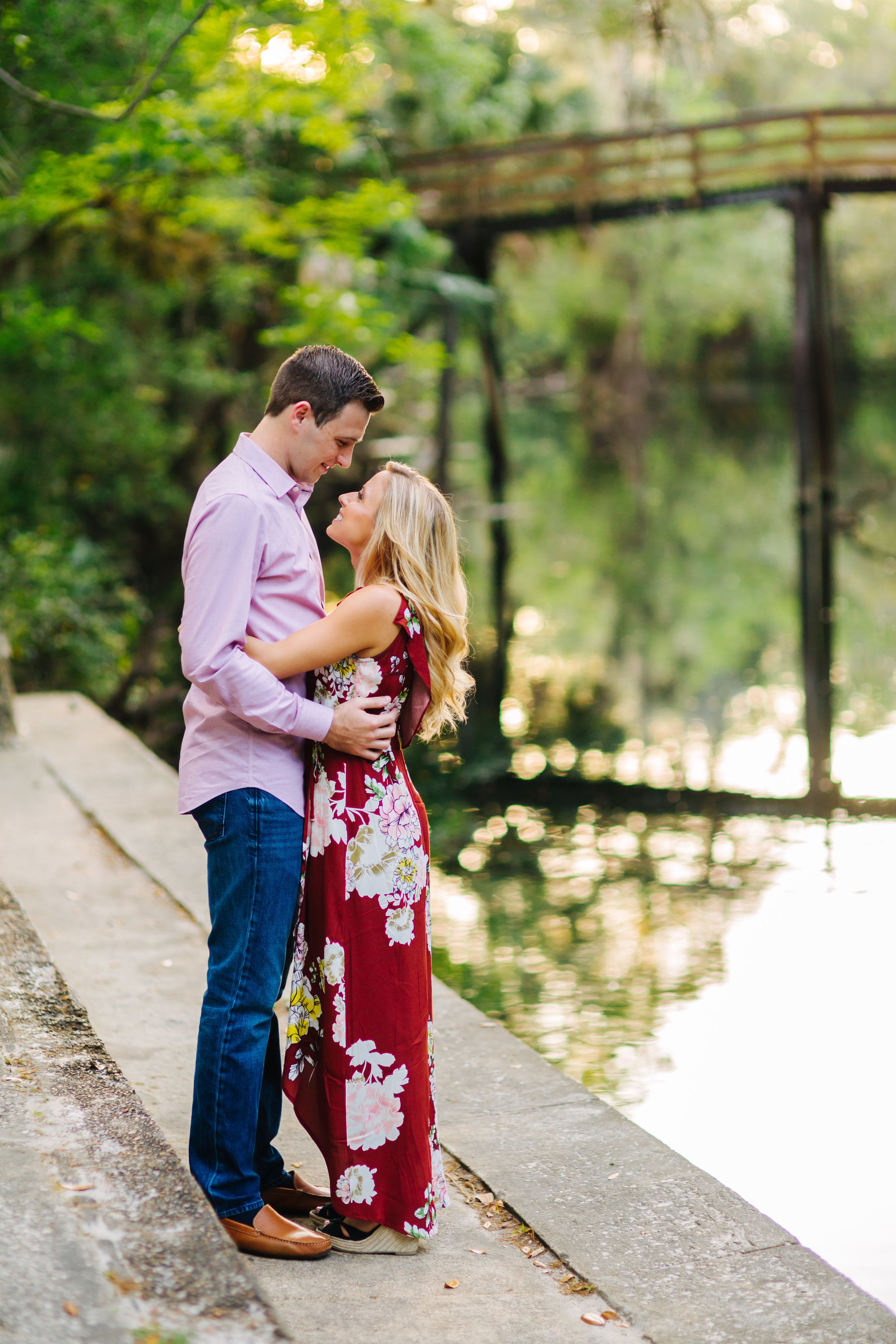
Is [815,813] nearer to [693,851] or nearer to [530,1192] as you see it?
[693,851]

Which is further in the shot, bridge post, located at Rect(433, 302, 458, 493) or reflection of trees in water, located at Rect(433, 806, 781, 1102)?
bridge post, located at Rect(433, 302, 458, 493)

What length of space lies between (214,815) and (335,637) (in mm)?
460


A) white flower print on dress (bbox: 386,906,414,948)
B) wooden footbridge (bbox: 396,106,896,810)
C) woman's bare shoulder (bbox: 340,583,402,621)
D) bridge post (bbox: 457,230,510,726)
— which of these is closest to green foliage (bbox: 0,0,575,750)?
wooden footbridge (bbox: 396,106,896,810)

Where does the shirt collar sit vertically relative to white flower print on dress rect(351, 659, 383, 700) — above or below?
above

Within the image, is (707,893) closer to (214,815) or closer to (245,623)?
(214,815)

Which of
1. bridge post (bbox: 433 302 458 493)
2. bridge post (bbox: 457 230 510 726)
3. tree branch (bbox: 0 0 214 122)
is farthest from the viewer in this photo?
bridge post (bbox: 433 302 458 493)

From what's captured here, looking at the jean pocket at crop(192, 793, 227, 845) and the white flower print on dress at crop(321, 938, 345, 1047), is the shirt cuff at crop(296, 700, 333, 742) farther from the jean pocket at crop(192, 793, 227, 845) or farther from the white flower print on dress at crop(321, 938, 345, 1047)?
the white flower print on dress at crop(321, 938, 345, 1047)

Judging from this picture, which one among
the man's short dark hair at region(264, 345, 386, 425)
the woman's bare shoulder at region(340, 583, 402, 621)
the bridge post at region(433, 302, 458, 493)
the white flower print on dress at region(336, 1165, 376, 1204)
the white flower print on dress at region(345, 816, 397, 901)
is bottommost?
the white flower print on dress at region(336, 1165, 376, 1204)

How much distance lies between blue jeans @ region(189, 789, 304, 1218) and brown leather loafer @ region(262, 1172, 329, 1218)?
0.77 ft

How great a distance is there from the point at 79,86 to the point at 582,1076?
7.60 meters

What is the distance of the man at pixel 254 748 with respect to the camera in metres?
2.91

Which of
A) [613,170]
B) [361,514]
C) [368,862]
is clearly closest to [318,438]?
[361,514]

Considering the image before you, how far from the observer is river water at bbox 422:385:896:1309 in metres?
4.31

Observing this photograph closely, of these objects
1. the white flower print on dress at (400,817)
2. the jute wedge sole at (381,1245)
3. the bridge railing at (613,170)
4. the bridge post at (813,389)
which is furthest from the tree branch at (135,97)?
the bridge railing at (613,170)
